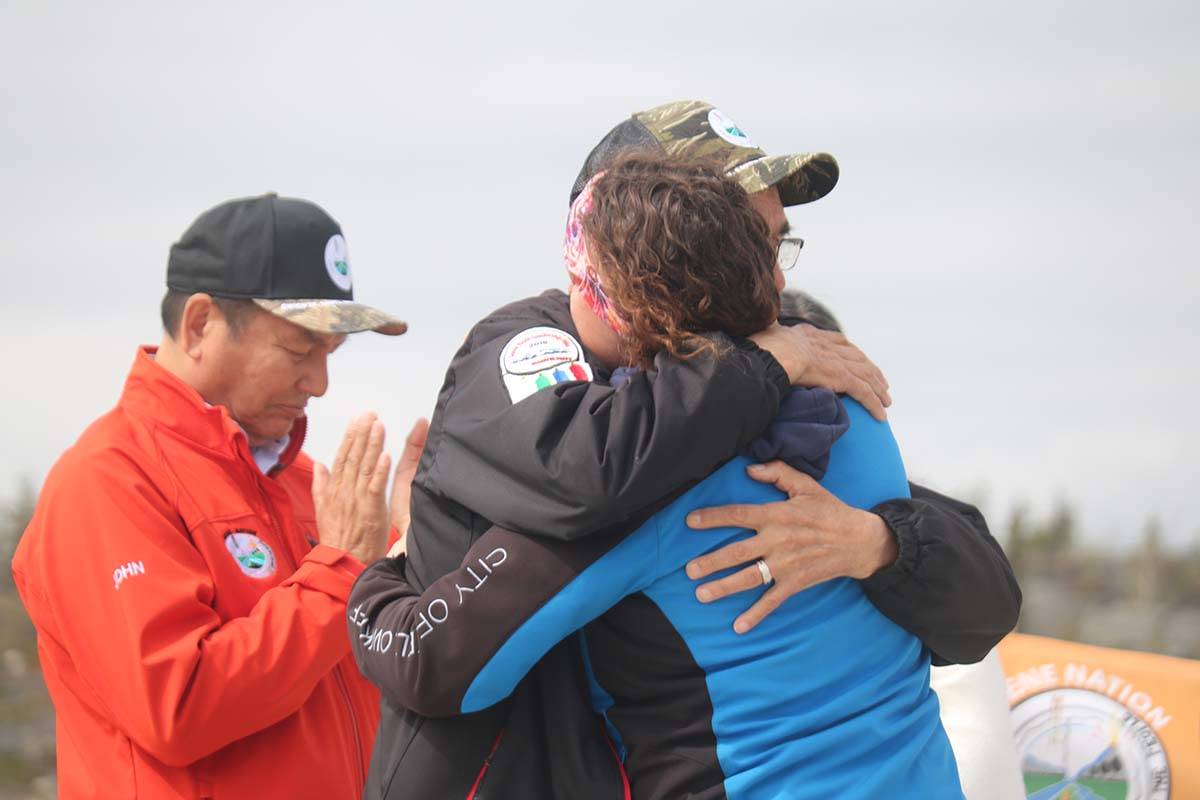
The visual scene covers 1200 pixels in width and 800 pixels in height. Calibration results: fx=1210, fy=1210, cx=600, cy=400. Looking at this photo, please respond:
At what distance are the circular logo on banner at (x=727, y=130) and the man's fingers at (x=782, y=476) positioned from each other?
0.56m

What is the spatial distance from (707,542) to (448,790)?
455 millimetres

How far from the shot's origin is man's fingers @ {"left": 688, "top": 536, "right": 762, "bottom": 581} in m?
1.44

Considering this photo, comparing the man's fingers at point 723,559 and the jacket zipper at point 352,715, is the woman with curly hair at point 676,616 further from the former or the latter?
the jacket zipper at point 352,715

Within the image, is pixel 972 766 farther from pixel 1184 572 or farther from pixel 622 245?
pixel 1184 572

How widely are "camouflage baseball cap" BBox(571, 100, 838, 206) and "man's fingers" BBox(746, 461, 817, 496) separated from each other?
0.45 metres

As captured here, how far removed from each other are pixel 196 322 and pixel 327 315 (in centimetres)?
27

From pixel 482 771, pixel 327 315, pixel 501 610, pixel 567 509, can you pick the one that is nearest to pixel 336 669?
pixel 327 315

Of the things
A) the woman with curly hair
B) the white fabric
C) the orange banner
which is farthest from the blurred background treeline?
the woman with curly hair

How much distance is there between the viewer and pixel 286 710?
2.19 metres

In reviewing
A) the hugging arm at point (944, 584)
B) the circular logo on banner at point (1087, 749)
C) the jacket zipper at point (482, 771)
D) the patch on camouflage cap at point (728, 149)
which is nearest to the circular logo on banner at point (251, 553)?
the jacket zipper at point (482, 771)

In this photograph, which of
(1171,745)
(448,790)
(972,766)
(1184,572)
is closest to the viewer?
(448,790)

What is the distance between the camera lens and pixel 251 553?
7.69 ft

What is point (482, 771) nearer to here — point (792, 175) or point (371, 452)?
point (792, 175)

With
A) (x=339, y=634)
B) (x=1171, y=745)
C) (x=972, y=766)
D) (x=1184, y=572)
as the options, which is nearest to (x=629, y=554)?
(x=339, y=634)
